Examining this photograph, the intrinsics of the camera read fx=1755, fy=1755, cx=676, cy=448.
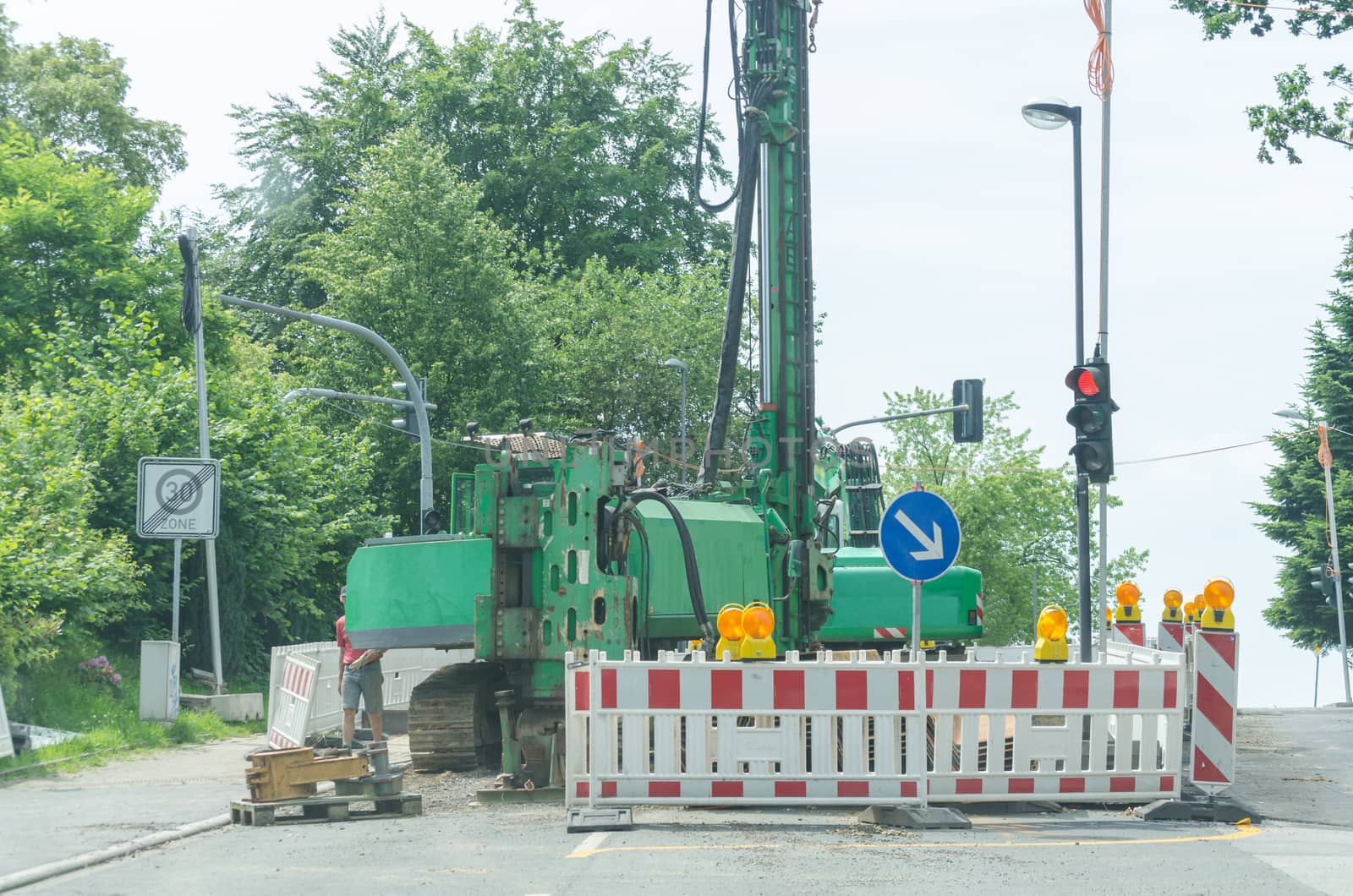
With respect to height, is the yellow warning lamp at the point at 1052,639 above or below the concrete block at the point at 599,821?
above

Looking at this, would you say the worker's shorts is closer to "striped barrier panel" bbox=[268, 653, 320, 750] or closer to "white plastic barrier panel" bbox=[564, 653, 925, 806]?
"striped barrier panel" bbox=[268, 653, 320, 750]

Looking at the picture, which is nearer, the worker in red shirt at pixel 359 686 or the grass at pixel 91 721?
the worker in red shirt at pixel 359 686

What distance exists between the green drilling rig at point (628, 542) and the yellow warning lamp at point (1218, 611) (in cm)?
464

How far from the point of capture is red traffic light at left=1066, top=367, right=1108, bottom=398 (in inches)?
630

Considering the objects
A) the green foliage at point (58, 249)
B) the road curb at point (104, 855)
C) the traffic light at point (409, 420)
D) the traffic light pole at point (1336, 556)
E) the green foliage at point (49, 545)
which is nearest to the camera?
the road curb at point (104, 855)

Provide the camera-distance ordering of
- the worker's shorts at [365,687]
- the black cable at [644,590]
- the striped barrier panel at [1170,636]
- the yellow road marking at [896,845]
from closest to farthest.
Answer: the yellow road marking at [896,845] < the black cable at [644,590] < the worker's shorts at [365,687] < the striped barrier panel at [1170,636]

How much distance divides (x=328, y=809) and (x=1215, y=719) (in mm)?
6651

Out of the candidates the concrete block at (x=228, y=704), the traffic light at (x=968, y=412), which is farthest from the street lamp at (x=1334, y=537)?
the concrete block at (x=228, y=704)

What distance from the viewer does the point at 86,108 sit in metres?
52.1

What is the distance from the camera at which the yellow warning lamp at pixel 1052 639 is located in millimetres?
13531

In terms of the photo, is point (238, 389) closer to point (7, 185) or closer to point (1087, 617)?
point (7, 185)

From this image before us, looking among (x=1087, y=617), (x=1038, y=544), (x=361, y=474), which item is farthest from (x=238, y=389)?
(x=1038, y=544)

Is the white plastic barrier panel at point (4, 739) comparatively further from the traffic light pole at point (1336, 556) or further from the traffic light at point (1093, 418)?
the traffic light pole at point (1336, 556)

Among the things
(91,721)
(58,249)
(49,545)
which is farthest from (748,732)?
(58,249)
